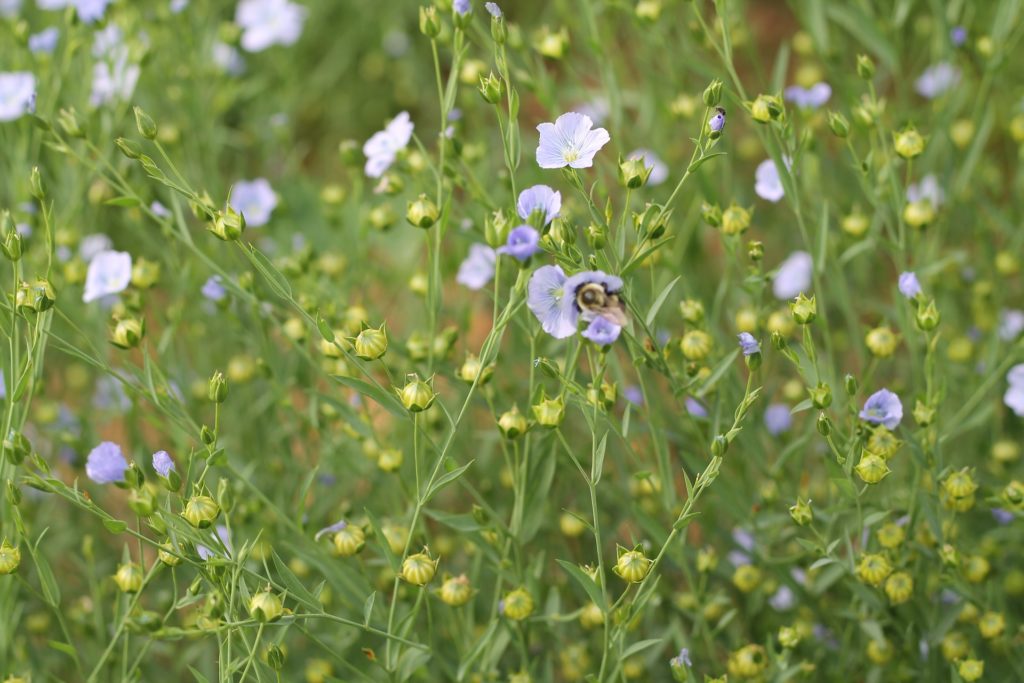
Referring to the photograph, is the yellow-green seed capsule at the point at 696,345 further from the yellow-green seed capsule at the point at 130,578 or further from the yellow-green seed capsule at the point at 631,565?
the yellow-green seed capsule at the point at 130,578

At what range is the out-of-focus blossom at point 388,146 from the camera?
146 centimetres

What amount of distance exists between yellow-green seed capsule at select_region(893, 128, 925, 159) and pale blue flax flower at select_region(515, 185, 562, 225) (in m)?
0.52

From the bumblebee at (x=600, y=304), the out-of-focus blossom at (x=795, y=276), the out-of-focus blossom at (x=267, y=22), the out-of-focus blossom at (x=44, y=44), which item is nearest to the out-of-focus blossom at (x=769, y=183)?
the out-of-focus blossom at (x=795, y=276)

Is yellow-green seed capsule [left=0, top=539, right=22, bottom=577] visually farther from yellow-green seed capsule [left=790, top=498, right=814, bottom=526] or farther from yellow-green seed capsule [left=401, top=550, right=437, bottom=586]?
yellow-green seed capsule [left=790, top=498, right=814, bottom=526]

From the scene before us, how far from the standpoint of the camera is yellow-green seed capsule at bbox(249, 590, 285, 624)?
1102 millimetres

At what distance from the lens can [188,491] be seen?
127 cm

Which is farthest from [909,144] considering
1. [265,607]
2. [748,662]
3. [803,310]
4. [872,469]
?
[265,607]

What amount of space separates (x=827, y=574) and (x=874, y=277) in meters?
0.92

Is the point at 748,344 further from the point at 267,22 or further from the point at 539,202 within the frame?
the point at 267,22

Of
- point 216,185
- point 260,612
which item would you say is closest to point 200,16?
point 216,185

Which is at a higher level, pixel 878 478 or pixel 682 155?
pixel 878 478

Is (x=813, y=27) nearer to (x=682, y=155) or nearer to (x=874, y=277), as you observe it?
(x=682, y=155)

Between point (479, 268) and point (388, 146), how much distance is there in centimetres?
25

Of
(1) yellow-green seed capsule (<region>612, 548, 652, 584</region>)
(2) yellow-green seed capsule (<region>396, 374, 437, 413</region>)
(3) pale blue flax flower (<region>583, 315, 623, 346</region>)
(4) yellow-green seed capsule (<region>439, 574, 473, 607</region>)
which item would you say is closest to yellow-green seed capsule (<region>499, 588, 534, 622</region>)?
(4) yellow-green seed capsule (<region>439, 574, 473, 607</region>)
